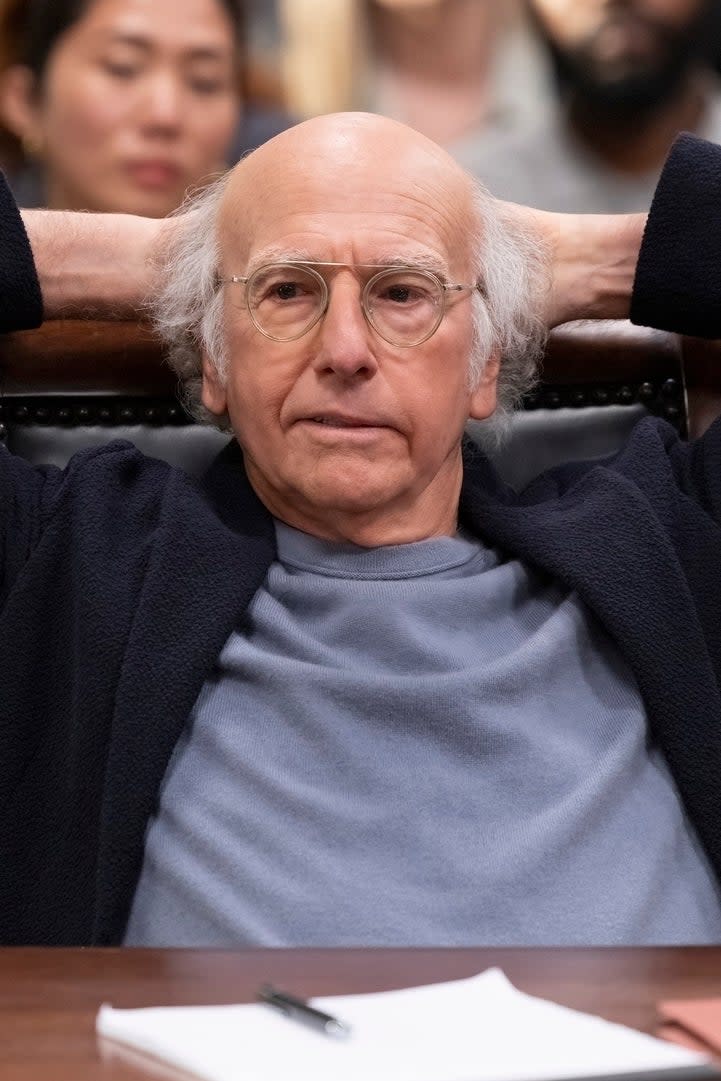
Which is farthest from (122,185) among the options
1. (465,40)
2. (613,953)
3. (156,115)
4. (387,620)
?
(613,953)

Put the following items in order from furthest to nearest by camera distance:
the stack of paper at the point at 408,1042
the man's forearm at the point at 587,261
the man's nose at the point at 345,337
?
the man's forearm at the point at 587,261
the man's nose at the point at 345,337
the stack of paper at the point at 408,1042

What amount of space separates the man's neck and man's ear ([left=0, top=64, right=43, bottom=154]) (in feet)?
3.46

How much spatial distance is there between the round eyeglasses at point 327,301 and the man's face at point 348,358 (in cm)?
1

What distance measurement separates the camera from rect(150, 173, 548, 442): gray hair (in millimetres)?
1719

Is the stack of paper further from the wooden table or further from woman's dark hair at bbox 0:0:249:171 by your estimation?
woman's dark hair at bbox 0:0:249:171

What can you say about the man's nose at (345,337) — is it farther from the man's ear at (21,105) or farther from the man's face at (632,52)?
the man's face at (632,52)

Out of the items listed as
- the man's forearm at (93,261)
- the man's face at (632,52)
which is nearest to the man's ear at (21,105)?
the man's face at (632,52)

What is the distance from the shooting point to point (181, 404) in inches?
68.7

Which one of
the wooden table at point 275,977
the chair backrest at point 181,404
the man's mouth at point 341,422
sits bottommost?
the chair backrest at point 181,404

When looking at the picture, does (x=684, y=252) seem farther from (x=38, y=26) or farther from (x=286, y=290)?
(x=38, y=26)

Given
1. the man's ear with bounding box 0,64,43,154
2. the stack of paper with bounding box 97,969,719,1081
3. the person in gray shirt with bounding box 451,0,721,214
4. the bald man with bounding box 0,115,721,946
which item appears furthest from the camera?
the person in gray shirt with bounding box 451,0,721,214

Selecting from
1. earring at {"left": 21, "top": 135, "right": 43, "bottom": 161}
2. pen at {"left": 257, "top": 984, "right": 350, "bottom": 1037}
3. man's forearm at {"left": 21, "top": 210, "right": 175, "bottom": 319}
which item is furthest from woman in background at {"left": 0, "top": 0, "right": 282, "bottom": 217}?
pen at {"left": 257, "top": 984, "right": 350, "bottom": 1037}

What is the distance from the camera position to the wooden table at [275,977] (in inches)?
31.2

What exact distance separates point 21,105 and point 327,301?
1.66m
